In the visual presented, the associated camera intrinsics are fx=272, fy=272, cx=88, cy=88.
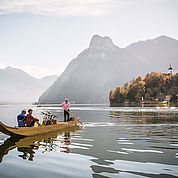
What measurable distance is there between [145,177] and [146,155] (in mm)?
3979

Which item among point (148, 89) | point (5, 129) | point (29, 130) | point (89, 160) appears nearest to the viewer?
point (89, 160)

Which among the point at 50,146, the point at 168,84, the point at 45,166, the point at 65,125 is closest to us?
the point at 45,166

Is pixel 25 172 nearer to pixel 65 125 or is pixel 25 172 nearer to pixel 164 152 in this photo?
pixel 164 152

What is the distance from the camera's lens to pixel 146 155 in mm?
14016

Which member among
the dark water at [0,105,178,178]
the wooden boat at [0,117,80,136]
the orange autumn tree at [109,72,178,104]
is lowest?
the dark water at [0,105,178,178]

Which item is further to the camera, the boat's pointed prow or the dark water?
the boat's pointed prow

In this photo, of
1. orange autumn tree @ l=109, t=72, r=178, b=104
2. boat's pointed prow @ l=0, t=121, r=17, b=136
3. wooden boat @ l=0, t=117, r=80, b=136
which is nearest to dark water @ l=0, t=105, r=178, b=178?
boat's pointed prow @ l=0, t=121, r=17, b=136

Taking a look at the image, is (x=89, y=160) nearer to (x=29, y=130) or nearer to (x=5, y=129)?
(x=5, y=129)

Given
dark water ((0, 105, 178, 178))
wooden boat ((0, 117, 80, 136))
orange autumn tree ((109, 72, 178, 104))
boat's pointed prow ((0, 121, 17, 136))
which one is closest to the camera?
dark water ((0, 105, 178, 178))

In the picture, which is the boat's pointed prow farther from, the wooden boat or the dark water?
the dark water

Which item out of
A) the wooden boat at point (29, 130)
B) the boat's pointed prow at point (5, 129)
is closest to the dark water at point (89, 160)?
the boat's pointed prow at point (5, 129)

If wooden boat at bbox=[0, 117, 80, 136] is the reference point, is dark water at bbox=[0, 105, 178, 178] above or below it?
below

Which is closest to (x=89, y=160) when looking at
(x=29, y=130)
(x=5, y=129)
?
(x=5, y=129)

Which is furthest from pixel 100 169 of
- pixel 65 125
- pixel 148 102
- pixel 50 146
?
pixel 148 102
